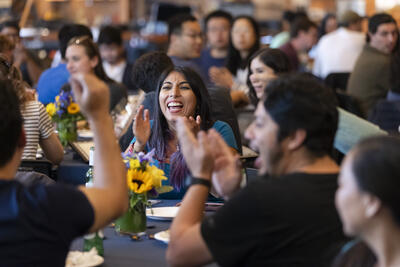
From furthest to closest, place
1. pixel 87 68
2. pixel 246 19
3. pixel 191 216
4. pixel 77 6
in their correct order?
pixel 77 6 < pixel 246 19 < pixel 87 68 < pixel 191 216

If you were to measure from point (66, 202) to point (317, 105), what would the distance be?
2.16ft

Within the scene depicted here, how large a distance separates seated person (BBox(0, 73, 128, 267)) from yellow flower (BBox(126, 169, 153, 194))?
2.40 ft

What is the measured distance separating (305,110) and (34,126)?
2111 millimetres

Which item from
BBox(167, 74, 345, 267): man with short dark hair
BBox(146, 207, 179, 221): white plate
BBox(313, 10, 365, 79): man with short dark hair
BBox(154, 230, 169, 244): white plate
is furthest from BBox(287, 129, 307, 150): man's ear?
BBox(313, 10, 365, 79): man with short dark hair

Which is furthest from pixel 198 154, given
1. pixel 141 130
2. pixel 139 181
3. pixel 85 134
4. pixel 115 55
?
pixel 115 55

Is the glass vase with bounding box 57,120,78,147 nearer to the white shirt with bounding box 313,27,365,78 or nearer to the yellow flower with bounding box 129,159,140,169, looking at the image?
the yellow flower with bounding box 129,159,140,169

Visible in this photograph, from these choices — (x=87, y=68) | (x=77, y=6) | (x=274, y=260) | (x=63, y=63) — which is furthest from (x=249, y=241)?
(x=77, y=6)

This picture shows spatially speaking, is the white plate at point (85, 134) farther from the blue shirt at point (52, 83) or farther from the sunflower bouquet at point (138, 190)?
the sunflower bouquet at point (138, 190)

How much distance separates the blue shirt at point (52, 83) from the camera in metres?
5.14

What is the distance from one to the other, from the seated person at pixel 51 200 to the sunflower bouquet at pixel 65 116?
2753 mm

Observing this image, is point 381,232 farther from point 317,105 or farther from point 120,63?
point 120,63

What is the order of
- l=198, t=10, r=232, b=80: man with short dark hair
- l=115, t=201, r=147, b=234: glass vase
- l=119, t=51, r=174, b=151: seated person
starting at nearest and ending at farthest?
l=115, t=201, r=147, b=234: glass vase → l=119, t=51, r=174, b=151: seated person → l=198, t=10, r=232, b=80: man with short dark hair

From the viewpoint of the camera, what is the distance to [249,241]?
1.67 metres

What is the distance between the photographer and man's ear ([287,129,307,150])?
1.75m
